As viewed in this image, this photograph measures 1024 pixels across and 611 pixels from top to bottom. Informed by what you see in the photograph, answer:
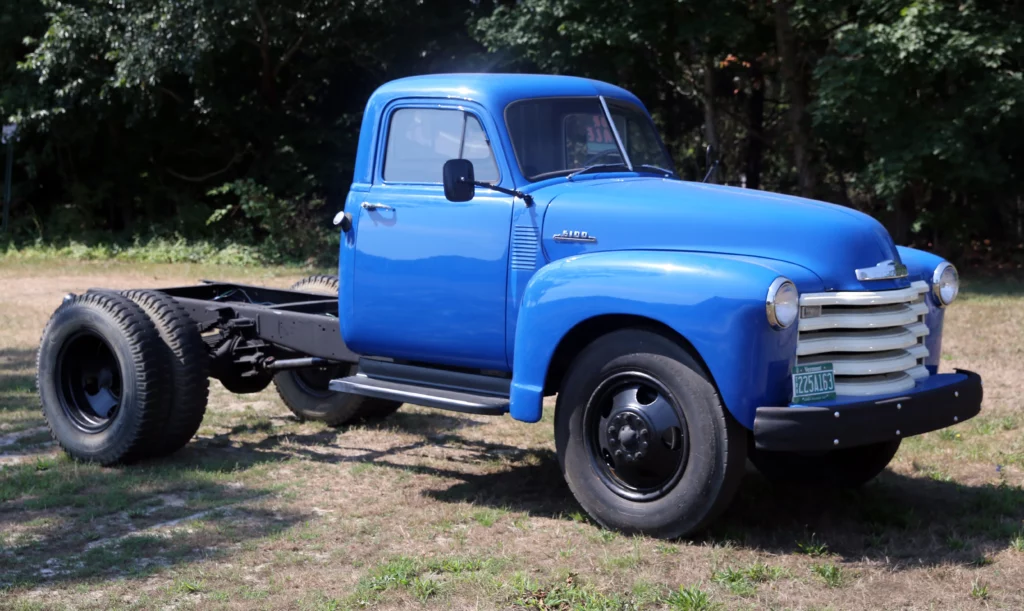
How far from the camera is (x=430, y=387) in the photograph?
6047mm

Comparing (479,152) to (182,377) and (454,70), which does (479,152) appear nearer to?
(182,377)

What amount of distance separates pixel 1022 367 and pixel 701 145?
1402 cm

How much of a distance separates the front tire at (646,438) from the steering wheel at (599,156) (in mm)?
1170

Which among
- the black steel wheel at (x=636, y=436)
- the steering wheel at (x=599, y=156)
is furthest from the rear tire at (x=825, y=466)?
the steering wheel at (x=599, y=156)

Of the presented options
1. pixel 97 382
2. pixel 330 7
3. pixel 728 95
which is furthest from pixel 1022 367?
pixel 330 7

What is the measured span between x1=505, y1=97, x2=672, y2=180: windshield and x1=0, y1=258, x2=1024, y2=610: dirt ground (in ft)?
5.51

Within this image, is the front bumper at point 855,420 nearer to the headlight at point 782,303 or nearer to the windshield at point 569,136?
the headlight at point 782,303

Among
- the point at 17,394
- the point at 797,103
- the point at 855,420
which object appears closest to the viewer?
the point at 855,420

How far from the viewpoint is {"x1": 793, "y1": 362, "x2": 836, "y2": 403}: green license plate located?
4.86m

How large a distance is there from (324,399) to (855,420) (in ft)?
13.3

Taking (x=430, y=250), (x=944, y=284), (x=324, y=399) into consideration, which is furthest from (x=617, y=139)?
(x=324, y=399)

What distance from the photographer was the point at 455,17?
2256 centimetres

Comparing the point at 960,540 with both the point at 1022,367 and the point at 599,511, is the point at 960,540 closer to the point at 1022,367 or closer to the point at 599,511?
the point at 599,511

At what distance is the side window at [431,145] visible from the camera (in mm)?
5961
